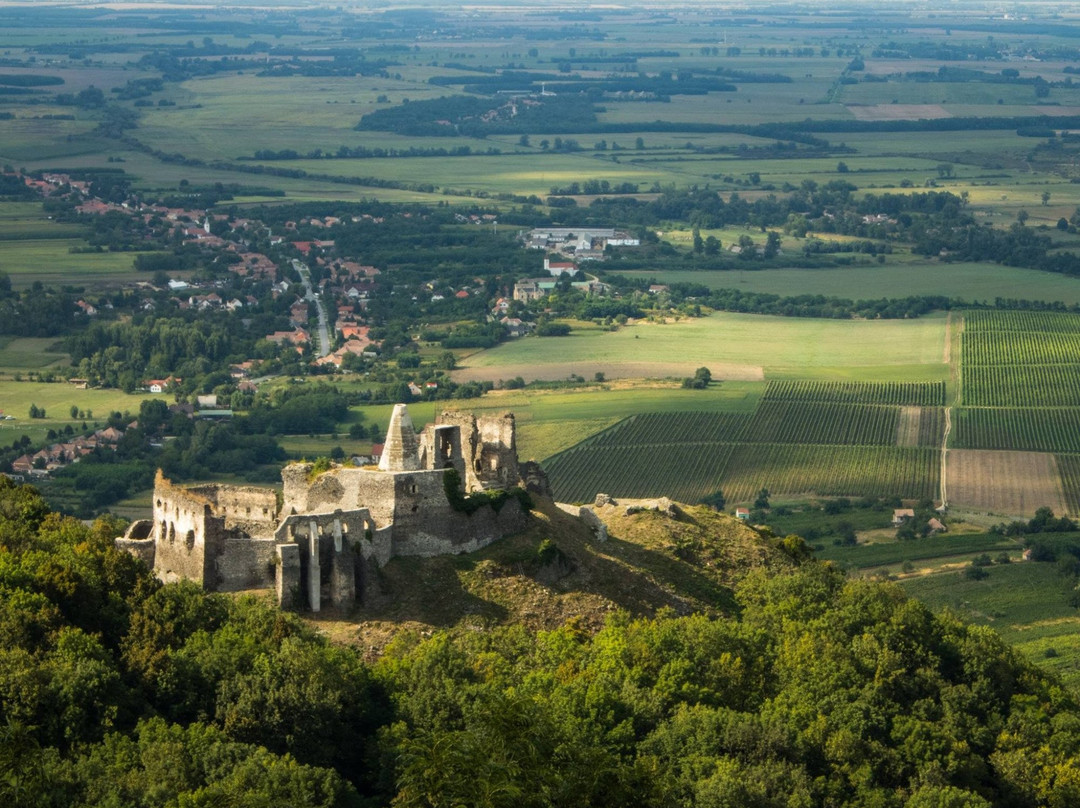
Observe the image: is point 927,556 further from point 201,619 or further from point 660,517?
point 201,619

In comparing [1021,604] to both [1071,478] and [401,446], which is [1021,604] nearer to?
[1071,478]

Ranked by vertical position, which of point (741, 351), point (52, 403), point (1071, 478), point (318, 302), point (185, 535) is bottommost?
point (1071, 478)

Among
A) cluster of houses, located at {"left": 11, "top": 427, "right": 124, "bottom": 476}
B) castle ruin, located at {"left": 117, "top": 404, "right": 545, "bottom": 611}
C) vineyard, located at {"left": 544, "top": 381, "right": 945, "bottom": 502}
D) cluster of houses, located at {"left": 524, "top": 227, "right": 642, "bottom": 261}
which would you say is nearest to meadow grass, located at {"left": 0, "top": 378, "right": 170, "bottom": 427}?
cluster of houses, located at {"left": 11, "top": 427, "right": 124, "bottom": 476}

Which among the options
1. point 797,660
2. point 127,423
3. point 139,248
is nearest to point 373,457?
point 127,423

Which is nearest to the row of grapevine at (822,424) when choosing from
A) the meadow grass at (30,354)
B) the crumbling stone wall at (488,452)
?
the meadow grass at (30,354)

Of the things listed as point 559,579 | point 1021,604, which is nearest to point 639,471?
point 1021,604

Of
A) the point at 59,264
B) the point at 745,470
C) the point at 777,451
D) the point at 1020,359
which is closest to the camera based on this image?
the point at 745,470

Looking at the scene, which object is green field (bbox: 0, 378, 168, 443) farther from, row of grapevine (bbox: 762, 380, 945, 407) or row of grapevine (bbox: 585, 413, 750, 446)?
row of grapevine (bbox: 762, 380, 945, 407)

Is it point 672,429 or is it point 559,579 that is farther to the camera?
point 672,429
